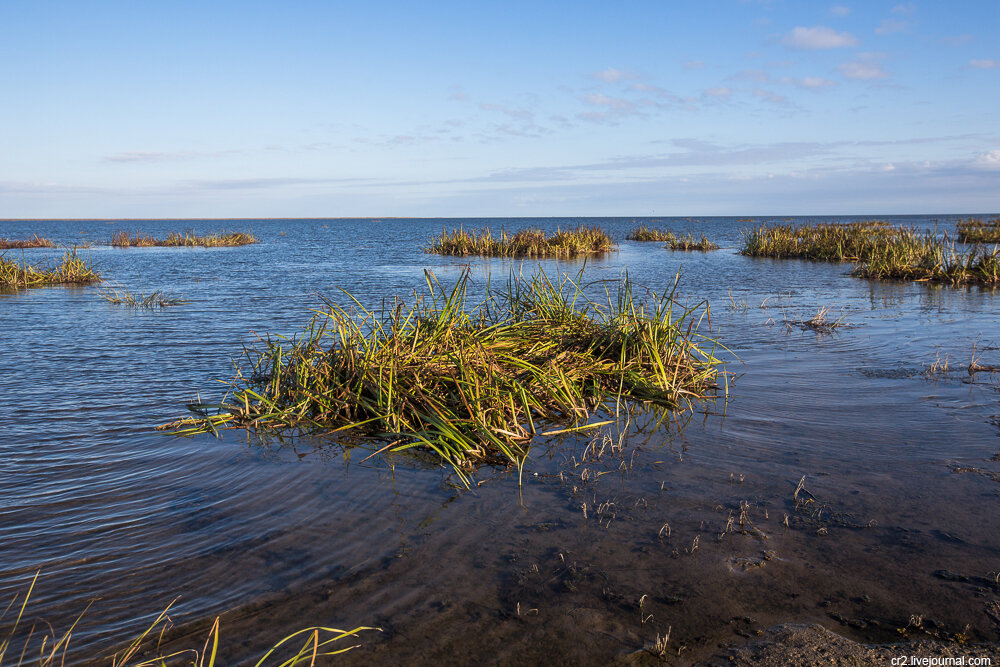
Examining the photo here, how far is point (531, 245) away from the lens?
102ft

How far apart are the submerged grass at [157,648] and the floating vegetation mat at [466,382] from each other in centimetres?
207

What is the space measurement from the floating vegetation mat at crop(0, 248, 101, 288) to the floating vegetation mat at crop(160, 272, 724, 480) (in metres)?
16.6

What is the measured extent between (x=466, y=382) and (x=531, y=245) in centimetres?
2615

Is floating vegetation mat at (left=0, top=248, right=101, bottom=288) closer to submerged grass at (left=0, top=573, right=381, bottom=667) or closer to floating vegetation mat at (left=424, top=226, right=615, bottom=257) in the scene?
floating vegetation mat at (left=424, top=226, right=615, bottom=257)

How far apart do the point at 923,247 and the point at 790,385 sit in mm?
17173

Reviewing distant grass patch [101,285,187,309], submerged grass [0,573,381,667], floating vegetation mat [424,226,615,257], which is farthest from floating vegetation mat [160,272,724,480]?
floating vegetation mat [424,226,615,257]

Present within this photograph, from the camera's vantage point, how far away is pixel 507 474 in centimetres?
492

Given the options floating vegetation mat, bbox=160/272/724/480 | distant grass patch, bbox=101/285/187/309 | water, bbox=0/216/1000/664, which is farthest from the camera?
distant grass patch, bbox=101/285/187/309

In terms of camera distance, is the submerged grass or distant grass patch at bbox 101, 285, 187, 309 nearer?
the submerged grass

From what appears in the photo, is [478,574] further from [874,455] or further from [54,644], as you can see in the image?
[874,455]

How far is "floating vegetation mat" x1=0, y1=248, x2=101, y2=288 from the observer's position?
19.1m

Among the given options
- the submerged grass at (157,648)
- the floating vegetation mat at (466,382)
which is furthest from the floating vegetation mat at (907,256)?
the submerged grass at (157,648)

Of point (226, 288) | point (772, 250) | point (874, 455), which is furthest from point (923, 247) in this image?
point (226, 288)

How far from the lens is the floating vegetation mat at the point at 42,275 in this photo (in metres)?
19.1
